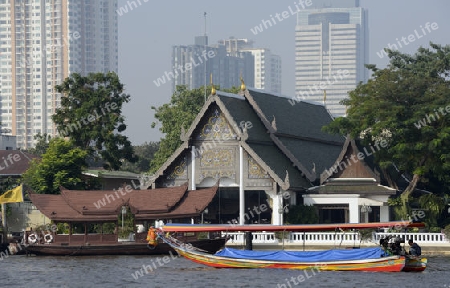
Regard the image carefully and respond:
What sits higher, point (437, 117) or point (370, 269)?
point (437, 117)

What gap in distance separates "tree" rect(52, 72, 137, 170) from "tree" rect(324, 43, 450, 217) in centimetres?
1828

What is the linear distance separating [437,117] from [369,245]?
8676 millimetres

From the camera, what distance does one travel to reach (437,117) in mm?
57906

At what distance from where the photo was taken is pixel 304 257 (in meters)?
45.3

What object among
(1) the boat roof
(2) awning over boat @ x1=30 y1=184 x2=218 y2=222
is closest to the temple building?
(2) awning over boat @ x1=30 y1=184 x2=218 y2=222

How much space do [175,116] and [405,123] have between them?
119ft

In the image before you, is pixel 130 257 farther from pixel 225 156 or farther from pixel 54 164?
pixel 54 164

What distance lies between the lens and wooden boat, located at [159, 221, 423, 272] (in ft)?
145

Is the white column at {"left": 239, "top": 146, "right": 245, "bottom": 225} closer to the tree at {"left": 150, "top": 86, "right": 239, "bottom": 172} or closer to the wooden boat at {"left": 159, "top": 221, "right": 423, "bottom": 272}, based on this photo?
the wooden boat at {"left": 159, "top": 221, "right": 423, "bottom": 272}

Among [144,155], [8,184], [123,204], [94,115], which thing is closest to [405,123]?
[123,204]

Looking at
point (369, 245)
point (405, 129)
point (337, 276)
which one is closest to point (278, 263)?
point (337, 276)

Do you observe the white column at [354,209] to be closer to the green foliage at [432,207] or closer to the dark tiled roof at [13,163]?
the green foliage at [432,207]

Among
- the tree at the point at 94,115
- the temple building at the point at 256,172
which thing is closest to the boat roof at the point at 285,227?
the temple building at the point at 256,172

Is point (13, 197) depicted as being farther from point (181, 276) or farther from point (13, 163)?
point (13, 163)
